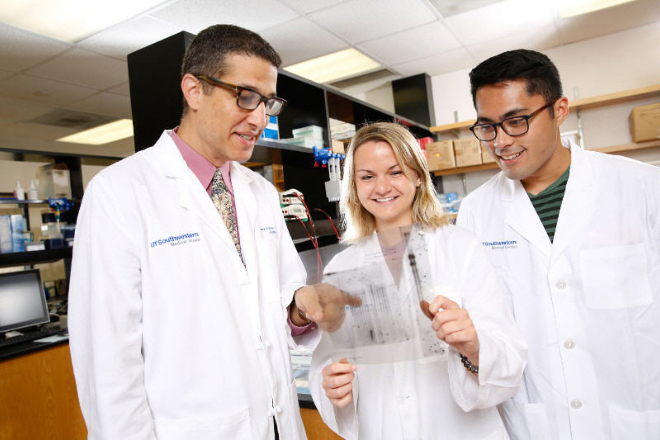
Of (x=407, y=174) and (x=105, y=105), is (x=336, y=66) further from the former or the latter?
(x=407, y=174)

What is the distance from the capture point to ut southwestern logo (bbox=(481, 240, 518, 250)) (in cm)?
Result: 135

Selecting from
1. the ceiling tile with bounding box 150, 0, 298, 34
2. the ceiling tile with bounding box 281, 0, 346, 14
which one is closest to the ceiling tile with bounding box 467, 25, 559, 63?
the ceiling tile with bounding box 281, 0, 346, 14

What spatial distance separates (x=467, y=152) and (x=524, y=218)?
368 centimetres

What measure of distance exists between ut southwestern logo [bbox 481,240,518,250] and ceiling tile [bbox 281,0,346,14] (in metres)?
2.55

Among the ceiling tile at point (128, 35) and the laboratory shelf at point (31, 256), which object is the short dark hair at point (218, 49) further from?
the laboratory shelf at point (31, 256)

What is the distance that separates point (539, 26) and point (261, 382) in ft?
14.6

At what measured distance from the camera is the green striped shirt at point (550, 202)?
4.42 ft

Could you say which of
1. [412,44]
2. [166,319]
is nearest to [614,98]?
[412,44]

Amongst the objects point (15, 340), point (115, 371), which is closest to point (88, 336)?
point (115, 371)

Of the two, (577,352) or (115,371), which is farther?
(577,352)

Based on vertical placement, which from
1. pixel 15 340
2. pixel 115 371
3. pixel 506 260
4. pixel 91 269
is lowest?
pixel 15 340

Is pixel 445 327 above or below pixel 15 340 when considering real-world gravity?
above

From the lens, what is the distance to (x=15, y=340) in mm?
3117

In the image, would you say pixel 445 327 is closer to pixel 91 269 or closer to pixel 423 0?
pixel 91 269
